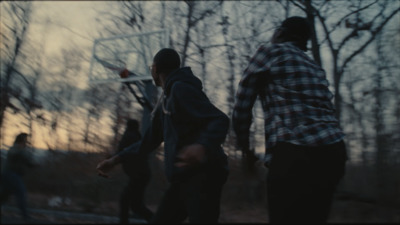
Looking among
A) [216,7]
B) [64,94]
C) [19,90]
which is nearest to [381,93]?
[216,7]

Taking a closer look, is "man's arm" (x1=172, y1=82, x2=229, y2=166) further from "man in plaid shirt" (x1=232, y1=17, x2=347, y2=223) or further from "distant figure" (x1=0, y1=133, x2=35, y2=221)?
"distant figure" (x1=0, y1=133, x2=35, y2=221)

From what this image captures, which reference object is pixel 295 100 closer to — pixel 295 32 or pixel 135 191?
pixel 295 32

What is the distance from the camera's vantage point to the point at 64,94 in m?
18.1

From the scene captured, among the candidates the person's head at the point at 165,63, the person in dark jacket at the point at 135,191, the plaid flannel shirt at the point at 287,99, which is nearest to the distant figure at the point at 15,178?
the person in dark jacket at the point at 135,191

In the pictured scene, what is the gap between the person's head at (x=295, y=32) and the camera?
206cm

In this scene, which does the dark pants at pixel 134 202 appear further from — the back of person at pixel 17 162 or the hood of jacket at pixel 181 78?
the hood of jacket at pixel 181 78

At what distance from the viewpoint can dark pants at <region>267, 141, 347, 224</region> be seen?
170 cm

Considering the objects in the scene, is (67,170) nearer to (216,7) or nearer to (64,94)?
(64,94)

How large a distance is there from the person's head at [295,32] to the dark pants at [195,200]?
93 centimetres

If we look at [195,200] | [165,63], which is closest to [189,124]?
[195,200]

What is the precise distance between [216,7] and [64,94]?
1134 cm

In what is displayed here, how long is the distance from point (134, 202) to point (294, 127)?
3.96 metres

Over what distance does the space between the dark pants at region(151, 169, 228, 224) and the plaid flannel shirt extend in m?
0.34

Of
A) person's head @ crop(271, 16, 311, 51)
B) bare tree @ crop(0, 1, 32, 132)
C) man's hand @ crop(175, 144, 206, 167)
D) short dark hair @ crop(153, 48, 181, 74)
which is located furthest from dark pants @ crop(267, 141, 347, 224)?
bare tree @ crop(0, 1, 32, 132)
